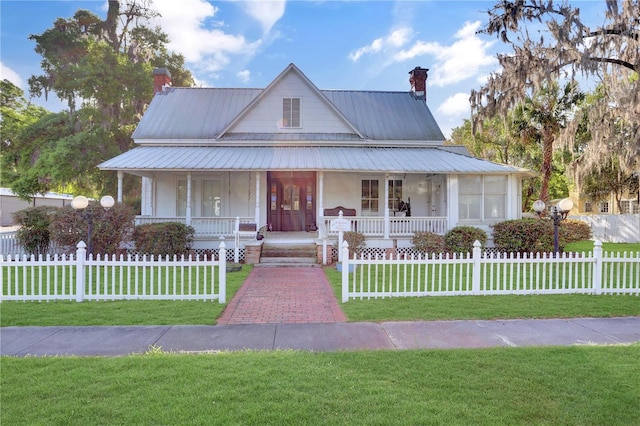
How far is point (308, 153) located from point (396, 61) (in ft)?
28.8

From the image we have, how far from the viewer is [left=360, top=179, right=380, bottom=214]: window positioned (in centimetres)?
1659

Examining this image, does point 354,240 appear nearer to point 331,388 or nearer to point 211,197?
point 211,197

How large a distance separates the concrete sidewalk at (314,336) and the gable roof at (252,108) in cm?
1199

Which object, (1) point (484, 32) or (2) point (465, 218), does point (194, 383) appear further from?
(2) point (465, 218)

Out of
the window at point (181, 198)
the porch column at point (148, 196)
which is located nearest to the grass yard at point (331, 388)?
the porch column at point (148, 196)

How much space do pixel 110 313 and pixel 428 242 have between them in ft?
33.1

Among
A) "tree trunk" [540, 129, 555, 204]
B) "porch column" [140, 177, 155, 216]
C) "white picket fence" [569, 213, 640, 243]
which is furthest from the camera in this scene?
"tree trunk" [540, 129, 555, 204]

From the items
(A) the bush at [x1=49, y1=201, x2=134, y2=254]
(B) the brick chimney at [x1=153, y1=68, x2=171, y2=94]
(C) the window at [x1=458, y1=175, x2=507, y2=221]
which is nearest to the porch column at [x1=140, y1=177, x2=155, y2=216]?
(A) the bush at [x1=49, y1=201, x2=134, y2=254]

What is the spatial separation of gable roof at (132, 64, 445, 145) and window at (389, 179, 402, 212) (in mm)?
2157

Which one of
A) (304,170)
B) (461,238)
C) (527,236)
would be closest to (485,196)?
(527,236)

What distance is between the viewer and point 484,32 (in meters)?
10.8

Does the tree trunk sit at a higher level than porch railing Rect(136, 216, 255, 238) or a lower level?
higher

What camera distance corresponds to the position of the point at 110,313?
252 inches

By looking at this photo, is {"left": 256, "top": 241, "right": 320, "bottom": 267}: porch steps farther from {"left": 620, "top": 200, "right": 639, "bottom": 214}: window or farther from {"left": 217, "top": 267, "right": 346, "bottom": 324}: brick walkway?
{"left": 620, "top": 200, "right": 639, "bottom": 214}: window
